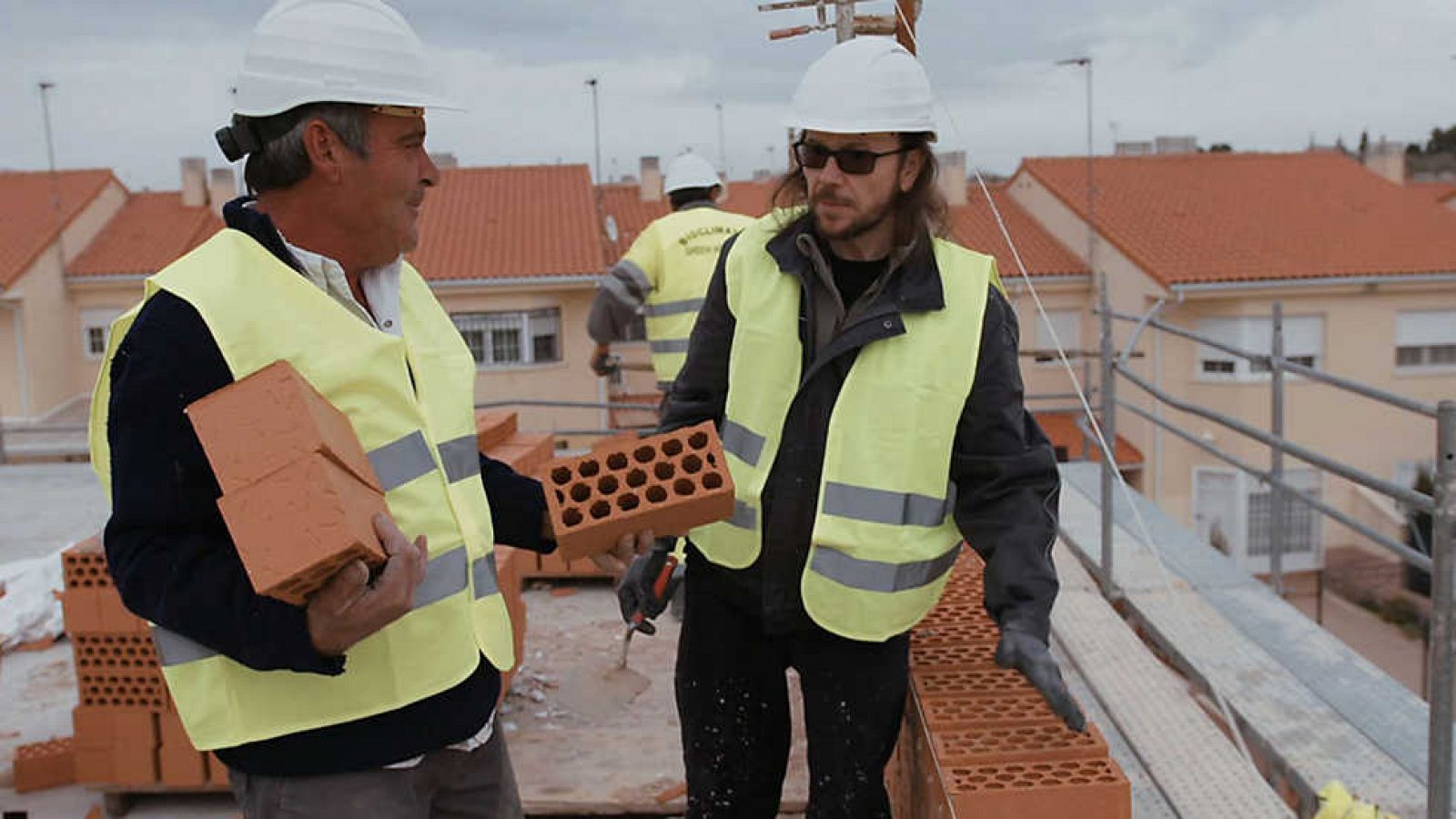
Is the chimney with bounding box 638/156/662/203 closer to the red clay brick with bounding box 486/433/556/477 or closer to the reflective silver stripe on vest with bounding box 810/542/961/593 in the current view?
the red clay brick with bounding box 486/433/556/477

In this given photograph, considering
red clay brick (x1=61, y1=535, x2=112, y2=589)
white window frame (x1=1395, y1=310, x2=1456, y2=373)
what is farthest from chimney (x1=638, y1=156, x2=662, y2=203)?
red clay brick (x1=61, y1=535, x2=112, y2=589)

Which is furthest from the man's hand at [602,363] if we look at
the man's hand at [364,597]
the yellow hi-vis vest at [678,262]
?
the man's hand at [364,597]

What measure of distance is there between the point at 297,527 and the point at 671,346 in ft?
14.8

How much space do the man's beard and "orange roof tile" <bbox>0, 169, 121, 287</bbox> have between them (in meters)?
23.5

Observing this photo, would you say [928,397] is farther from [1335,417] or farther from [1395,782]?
[1335,417]

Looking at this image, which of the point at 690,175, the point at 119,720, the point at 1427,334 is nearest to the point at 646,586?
the point at 119,720

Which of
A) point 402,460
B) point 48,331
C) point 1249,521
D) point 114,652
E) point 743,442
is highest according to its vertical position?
point 402,460

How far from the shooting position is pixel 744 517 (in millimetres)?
2797

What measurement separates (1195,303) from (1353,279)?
290 centimetres

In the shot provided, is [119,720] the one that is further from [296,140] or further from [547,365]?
[547,365]

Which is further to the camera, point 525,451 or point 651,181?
point 651,181

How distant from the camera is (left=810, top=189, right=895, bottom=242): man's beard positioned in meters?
2.81

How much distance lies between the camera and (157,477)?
1.73m

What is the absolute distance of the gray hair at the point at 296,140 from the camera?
1.89 m
